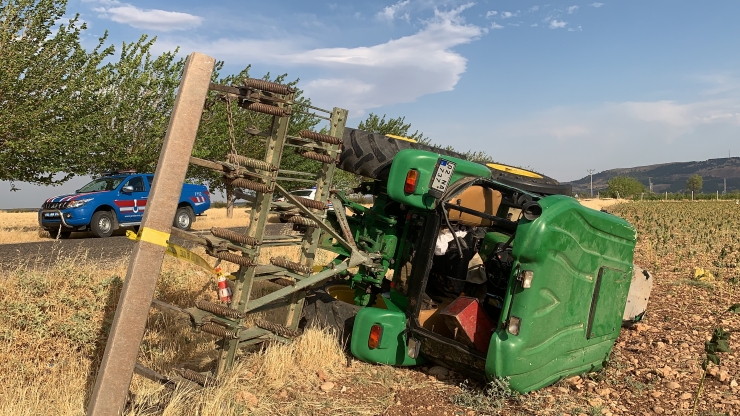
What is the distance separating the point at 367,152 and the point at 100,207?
11.6 m

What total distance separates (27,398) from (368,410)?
249 centimetres

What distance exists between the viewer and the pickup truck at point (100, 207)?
14.7 metres

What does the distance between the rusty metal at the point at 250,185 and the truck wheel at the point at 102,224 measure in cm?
1199

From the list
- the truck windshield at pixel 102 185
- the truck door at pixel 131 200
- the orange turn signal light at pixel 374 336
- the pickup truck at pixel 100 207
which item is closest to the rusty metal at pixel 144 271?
the orange turn signal light at pixel 374 336

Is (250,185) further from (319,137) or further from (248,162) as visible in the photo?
(319,137)

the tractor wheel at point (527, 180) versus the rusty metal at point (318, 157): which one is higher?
the tractor wheel at point (527, 180)

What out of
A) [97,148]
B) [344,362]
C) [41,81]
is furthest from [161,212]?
[97,148]

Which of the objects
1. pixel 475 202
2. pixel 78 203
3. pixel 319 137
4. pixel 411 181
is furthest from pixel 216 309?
pixel 78 203

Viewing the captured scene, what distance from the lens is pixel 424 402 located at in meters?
4.60

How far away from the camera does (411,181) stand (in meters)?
5.14

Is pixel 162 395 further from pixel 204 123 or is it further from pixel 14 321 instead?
pixel 204 123

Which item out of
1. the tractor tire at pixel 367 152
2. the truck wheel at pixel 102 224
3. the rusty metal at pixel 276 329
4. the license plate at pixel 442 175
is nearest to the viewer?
the rusty metal at pixel 276 329

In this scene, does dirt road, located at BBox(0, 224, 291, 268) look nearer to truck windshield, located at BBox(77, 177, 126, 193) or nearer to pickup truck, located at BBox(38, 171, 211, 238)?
pickup truck, located at BBox(38, 171, 211, 238)

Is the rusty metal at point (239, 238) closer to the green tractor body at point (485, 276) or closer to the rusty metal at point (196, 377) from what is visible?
the rusty metal at point (196, 377)
